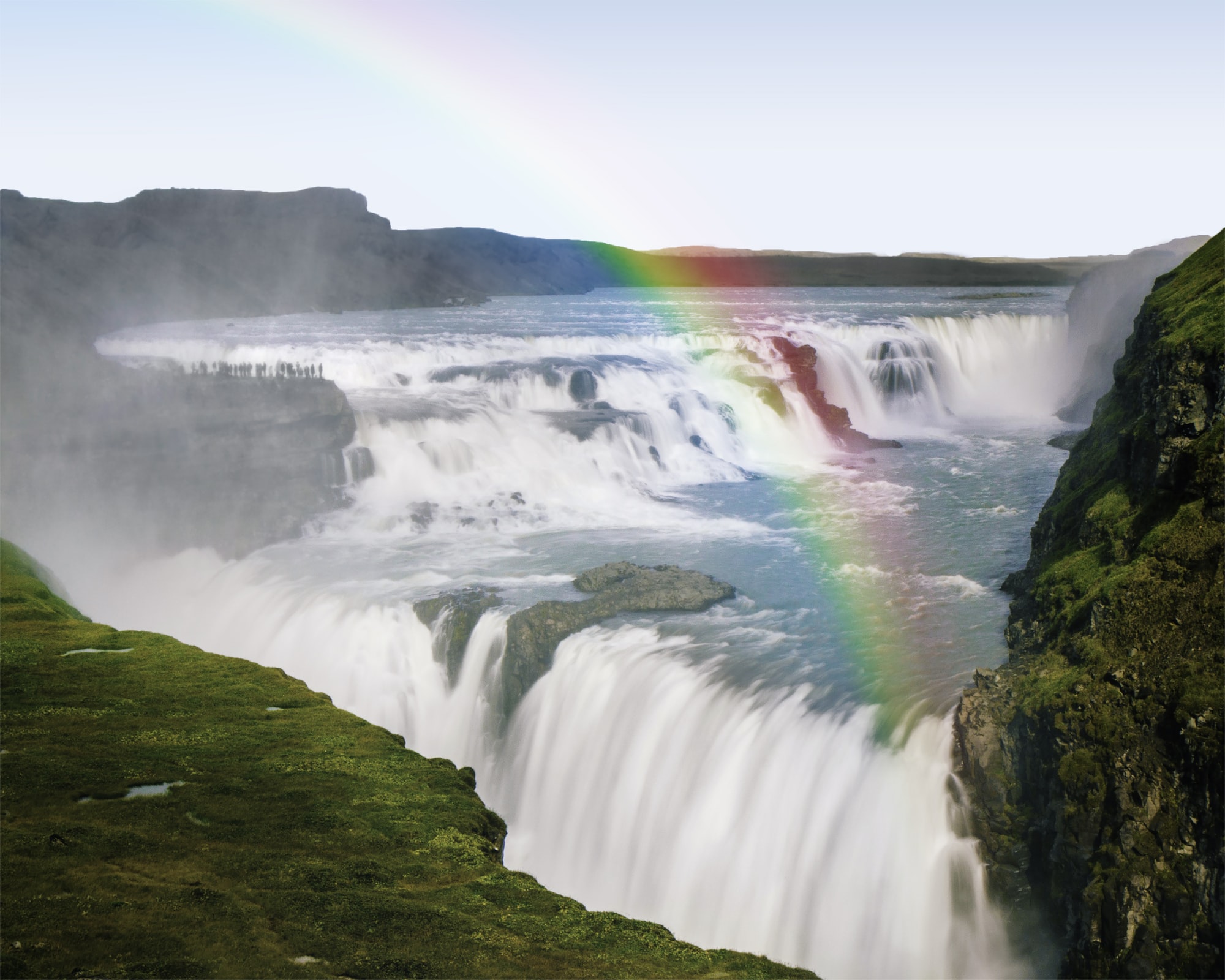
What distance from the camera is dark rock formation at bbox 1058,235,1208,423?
3894cm

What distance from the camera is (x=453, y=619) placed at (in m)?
18.2

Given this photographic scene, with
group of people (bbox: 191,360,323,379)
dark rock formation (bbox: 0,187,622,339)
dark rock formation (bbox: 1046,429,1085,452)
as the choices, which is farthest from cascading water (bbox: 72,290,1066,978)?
dark rock formation (bbox: 0,187,622,339)

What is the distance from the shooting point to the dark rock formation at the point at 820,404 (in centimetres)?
3550

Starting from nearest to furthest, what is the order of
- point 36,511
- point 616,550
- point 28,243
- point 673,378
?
point 616,550 < point 36,511 < point 673,378 < point 28,243

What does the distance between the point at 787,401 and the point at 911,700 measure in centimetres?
2491

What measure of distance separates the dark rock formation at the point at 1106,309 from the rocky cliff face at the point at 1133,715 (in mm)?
25689

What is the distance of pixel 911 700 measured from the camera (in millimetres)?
13266

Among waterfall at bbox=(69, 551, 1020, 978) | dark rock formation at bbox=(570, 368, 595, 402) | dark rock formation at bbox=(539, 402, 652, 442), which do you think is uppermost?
dark rock formation at bbox=(570, 368, 595, 402)

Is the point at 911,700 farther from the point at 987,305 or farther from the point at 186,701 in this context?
the point at 987,305

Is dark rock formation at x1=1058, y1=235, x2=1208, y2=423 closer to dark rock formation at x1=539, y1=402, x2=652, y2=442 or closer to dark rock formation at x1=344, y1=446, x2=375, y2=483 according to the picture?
dark rock formation at x1=539, y1=402, x2=652, y2=442

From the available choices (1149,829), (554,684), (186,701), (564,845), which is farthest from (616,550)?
(1149,829)

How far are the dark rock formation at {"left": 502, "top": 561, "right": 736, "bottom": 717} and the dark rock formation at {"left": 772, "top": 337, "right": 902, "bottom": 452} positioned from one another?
56.9ft

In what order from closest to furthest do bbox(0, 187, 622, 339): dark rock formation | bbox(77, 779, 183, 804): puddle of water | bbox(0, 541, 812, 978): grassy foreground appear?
bbox(0, 541, 812, 978): grassy foreground, bbox(77, 779, 183, 804): puddle of water, bbox(0, 187, 622, 339): dark rock formation

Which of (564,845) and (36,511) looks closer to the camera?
(564,845)
